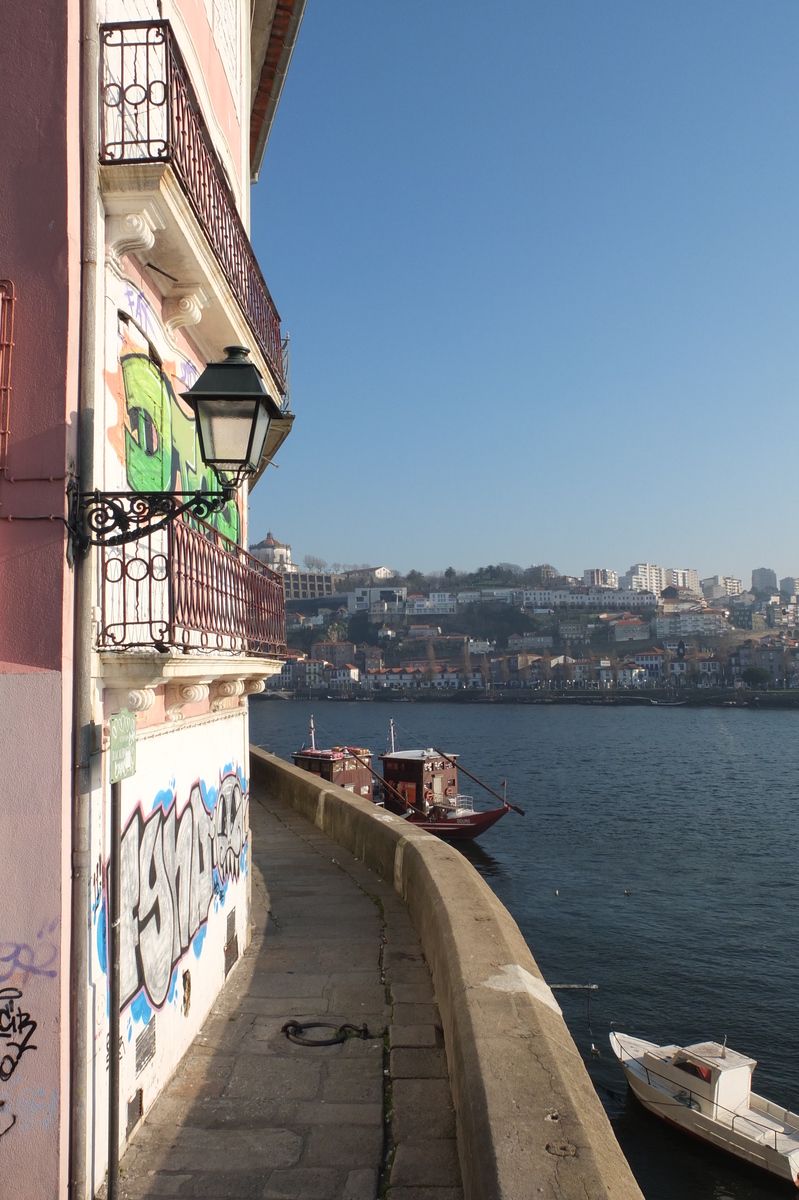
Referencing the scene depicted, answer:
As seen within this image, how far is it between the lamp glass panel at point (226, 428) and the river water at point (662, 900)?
60.2 ft

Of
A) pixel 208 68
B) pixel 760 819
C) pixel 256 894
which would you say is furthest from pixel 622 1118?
pixel 760 819

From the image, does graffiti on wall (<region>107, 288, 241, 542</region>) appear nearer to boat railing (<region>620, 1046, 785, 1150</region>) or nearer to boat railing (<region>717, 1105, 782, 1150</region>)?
boat railing (<region>620, 1046, 785, 1150</region>)

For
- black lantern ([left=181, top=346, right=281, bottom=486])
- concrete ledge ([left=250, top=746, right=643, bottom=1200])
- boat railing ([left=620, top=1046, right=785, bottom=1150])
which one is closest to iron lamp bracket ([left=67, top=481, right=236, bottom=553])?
black lantern ([left=181, top=346, right=281, bottom=486])

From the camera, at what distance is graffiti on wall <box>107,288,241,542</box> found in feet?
17.4

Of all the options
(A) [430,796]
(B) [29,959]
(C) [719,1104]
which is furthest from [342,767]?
(B) [29,959]

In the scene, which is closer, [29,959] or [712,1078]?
[29,959]

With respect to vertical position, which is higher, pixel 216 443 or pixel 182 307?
pixel 182 307

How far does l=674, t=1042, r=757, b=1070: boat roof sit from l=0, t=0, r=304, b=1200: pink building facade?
53.8ft

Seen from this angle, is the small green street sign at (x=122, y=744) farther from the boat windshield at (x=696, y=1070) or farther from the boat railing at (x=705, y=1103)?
the boat railing at (x=705, y=1103)

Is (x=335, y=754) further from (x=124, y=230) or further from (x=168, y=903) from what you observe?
(x=124, y=230)

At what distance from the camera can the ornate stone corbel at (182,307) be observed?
604 cm

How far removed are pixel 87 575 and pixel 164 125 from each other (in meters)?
2.99

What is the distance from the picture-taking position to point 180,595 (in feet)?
16.7

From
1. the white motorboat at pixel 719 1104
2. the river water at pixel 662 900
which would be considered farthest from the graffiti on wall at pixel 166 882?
the white motorboat at pixel 719 1104
